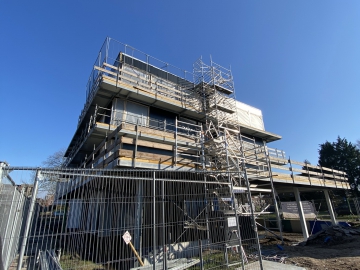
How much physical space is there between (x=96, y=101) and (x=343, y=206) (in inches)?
1484

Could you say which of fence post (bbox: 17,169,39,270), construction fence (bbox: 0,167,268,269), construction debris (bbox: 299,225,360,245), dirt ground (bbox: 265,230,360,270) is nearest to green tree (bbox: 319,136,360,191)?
construction debris (bbox: 299,225,360,245)

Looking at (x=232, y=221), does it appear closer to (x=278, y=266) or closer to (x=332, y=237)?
(x=278, y=266)

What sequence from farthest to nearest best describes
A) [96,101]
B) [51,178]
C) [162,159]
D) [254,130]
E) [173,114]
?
[254,130] < [173,114] < [96,101] < [162,159] < [51,178]

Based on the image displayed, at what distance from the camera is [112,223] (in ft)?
27.8

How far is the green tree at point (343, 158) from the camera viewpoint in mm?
38500

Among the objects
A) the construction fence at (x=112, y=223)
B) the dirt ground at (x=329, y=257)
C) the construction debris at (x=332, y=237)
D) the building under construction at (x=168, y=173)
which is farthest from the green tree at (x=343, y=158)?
the construction fence at (x=112, y=223)

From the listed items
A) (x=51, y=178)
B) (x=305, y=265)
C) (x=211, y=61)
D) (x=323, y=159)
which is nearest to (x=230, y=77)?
(x=211, y=61)

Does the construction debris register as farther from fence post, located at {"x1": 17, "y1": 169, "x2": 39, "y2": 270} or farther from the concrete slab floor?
fence post, located at {"x1": 17, "y1": 169, "x2": 39, "y2": 270}

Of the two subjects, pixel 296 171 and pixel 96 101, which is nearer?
pixel 96 101

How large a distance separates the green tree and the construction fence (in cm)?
4029

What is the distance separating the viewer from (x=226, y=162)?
36.9 feet

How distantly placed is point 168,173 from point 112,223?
3157 millimetres

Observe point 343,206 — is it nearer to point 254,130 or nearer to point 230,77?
point 254,130

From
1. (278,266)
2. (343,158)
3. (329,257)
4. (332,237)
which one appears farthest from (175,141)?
(343,158)
